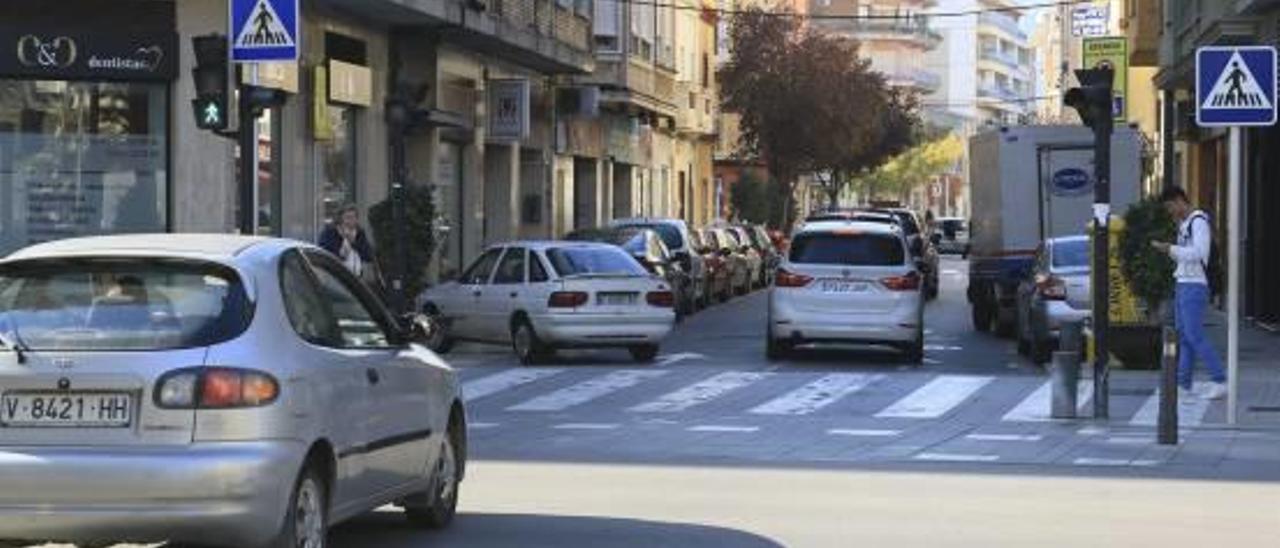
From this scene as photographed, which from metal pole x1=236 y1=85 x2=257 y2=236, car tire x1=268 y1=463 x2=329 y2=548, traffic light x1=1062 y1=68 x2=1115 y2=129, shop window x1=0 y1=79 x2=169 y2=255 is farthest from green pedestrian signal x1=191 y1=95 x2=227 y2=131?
car tire x1=268 y1=463 x2=329 y2=548

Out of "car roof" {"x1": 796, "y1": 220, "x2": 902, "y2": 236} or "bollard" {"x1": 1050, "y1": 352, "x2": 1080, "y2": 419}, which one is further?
"car roof" {"x1": 796, "y1": 220, "x2": 902, "y2": 236}

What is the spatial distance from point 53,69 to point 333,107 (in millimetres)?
5077

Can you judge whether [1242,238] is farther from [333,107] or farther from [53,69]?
[53,69]

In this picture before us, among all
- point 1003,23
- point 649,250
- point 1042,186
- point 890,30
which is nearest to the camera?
point 1042,186

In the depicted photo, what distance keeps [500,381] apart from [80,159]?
21.3ft

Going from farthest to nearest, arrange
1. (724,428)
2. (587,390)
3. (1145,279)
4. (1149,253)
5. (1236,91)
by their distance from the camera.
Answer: (1145,279)
(1149,253)
(587,390)
(724,428)
(1236,91)

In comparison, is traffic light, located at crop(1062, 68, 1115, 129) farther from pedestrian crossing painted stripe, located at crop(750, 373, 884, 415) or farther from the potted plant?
the potted plant

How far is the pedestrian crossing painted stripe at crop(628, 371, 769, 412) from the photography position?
54.2ft

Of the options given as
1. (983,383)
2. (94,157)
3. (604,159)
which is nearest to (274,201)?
(94,157)

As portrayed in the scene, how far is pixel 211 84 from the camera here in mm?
15852

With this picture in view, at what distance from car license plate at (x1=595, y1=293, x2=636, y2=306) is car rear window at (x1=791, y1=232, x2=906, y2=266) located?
1.98 meters

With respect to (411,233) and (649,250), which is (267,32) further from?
(649,250)

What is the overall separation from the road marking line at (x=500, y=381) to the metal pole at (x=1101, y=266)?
567 cm

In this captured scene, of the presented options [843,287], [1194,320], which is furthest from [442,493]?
[843,287]
